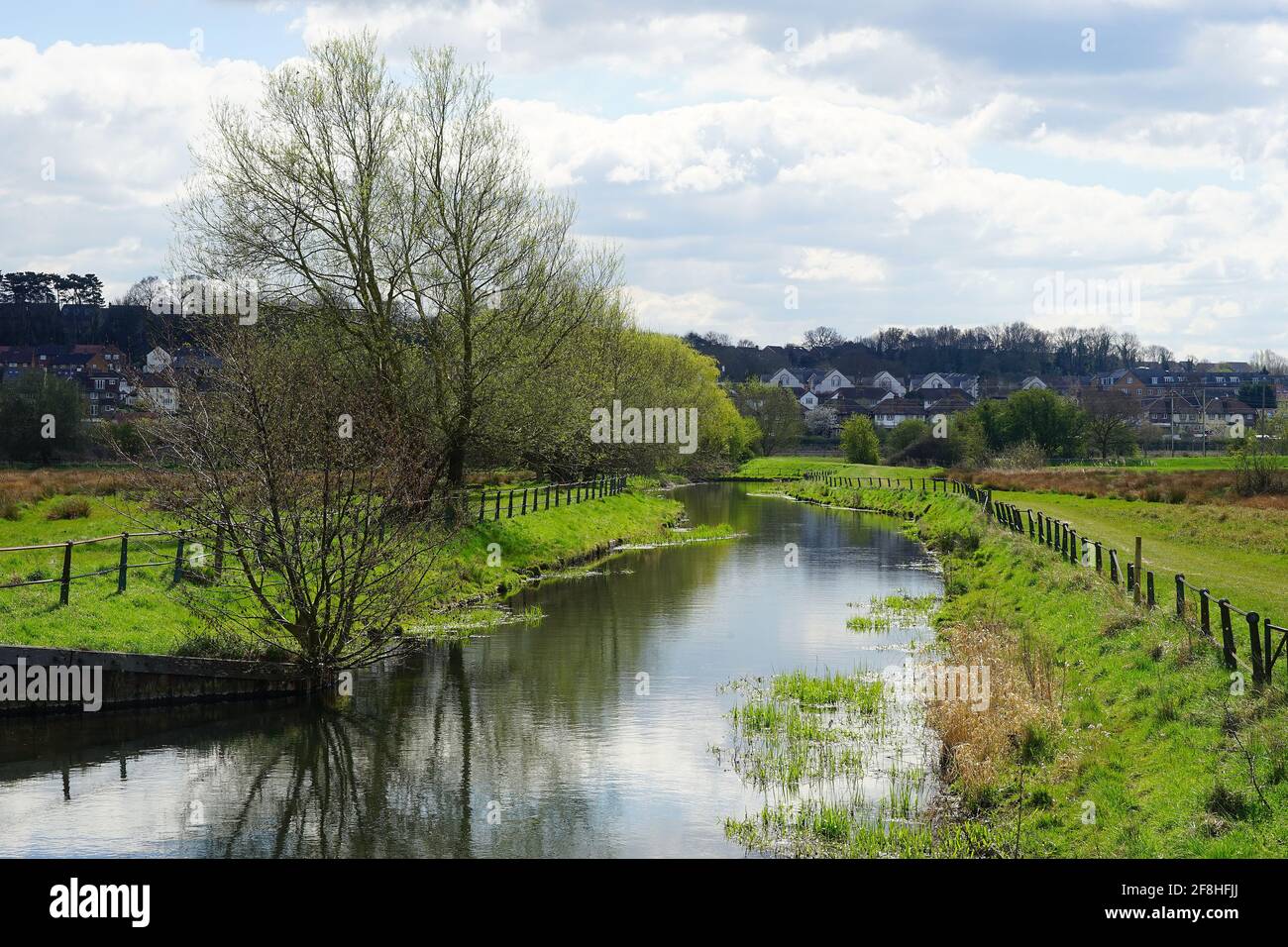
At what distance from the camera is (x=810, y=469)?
309ft

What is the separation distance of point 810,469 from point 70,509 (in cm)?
6821

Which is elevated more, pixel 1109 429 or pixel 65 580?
pixel 1109 429

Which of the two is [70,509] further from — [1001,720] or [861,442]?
[861,442]

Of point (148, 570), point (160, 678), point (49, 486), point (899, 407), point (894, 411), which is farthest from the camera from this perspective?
point (899, 407)

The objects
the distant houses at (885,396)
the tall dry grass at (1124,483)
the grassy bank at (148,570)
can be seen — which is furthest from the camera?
the distant houses at (885,396)

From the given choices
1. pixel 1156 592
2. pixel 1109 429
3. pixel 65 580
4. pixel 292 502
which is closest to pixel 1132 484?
pixel 1109 429

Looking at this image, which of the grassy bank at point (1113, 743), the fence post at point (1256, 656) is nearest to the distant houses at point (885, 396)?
the grassy bank at point (1113, 743)

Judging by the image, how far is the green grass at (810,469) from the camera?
86.7 meters

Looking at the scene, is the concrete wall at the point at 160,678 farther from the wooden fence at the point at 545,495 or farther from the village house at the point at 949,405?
the village house at the point at 949,405

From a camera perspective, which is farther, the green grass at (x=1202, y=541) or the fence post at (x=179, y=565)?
the green grass at (x=1202, y=541)

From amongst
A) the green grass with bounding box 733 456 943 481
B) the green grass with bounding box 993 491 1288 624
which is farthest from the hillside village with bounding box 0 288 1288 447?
the green grass with bounding box 993 491 1288 624

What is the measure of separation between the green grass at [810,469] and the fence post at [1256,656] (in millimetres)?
69079

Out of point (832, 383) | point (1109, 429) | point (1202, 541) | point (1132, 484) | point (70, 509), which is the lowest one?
point (1202, 541)
